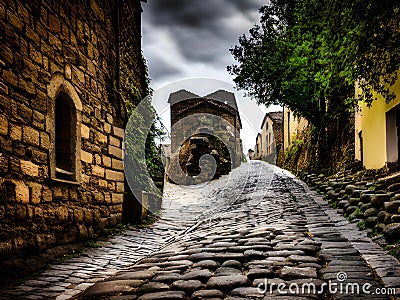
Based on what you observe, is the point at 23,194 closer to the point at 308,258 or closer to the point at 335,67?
the point at 308,258

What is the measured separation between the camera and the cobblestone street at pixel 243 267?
2.99 m

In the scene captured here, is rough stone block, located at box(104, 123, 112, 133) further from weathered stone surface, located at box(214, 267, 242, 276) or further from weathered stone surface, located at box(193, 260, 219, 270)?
weathered stone surface, located at box(214, 267, 242, 276)

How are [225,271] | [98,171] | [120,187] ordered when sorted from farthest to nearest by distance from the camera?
[120,187]
[98,171]
[225,271]

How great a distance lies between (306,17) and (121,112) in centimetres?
398

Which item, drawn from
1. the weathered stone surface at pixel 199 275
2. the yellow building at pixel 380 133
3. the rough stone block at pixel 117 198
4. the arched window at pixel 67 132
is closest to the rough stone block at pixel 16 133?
the arched window at pixel 67 132

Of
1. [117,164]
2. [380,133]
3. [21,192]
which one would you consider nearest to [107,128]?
[117,164]

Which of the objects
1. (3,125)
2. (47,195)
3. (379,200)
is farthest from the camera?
(379,200)

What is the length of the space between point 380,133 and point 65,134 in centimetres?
656

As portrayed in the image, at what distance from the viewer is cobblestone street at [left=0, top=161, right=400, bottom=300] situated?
2988 mm

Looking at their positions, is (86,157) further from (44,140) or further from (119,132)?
(119,132)

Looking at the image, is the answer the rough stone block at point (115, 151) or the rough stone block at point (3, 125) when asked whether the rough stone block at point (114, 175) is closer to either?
the rough stone block at point (115, 151)

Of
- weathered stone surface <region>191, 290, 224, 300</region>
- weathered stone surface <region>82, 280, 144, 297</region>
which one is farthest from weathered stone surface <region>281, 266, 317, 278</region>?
weathered stone surface <region>82, 280, 144, 297</region>

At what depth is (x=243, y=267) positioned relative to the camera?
374cm

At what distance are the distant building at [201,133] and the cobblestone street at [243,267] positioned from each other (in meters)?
11.4
